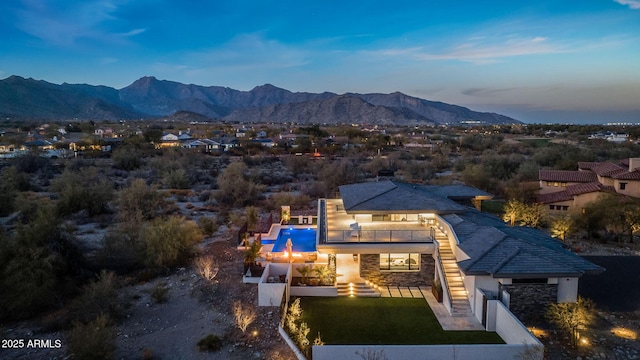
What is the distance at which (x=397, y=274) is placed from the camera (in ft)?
55.3

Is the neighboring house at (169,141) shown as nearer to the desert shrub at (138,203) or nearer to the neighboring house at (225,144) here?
the neighboring house at (225,144)

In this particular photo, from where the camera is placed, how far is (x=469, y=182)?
3784 centimetres

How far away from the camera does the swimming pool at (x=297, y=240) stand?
1949 centimetres

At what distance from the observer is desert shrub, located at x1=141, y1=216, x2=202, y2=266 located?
19.5 m

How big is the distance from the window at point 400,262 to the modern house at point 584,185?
56.5 ft

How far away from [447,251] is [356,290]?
388 cm

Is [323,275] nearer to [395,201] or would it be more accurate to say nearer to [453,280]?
[453,280]

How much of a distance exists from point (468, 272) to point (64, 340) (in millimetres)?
13016

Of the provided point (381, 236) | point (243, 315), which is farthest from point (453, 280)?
point (243, 315)

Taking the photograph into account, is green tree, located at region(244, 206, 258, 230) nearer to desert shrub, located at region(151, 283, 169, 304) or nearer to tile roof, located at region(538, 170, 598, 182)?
desert shrub, located at region(151, 283, 169, 304)

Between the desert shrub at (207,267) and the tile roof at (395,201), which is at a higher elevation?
the tile roof at (395,201)

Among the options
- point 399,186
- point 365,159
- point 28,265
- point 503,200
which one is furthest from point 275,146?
point 28,265

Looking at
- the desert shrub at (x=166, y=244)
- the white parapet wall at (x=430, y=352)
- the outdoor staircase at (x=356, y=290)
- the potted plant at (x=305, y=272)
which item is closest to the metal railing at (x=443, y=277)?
the outdoor staircase at (x=356, y=290)

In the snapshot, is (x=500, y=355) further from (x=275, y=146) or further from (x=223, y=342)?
(x=275, y=146)
